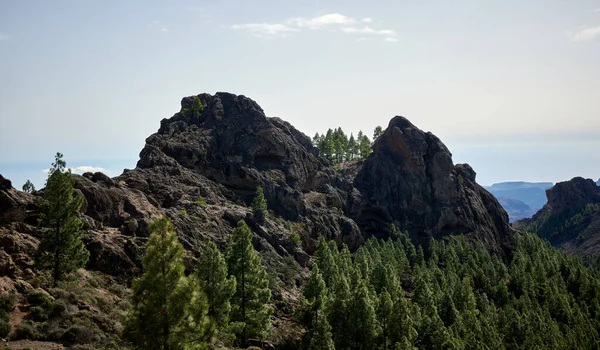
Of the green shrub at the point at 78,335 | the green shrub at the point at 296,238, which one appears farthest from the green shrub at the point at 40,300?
the green shrub at the point at 296,238

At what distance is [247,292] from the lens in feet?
161

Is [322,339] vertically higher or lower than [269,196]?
lower

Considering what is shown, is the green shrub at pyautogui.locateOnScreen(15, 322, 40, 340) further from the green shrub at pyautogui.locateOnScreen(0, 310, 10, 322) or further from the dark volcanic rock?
the dark volcanic rock

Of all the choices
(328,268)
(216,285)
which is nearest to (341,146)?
(328,268)

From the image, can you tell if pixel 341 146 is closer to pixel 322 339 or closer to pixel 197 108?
pixel 197 108

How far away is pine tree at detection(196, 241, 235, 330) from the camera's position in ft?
137

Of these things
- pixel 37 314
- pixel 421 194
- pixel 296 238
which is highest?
pixel 421 194

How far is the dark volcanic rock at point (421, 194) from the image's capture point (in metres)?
138

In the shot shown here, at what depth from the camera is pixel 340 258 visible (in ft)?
263

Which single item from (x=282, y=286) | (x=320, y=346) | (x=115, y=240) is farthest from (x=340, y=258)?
(x=115, y=240)

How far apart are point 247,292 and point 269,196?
55.4 metres

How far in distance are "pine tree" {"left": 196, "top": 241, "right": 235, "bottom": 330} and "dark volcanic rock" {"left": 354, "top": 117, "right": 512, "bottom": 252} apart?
93.9m

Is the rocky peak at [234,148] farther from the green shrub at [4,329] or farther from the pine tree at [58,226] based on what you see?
the green shrub at [4,329]

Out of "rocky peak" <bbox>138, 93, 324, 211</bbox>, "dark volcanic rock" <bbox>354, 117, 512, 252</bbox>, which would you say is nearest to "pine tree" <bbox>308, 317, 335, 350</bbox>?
"rocky peak" <bbox>138, 93, 324, 211</bbox>
